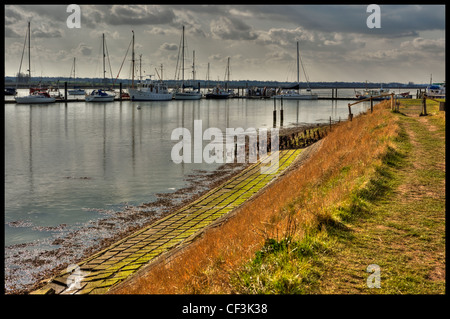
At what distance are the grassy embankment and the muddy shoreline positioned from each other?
433cm

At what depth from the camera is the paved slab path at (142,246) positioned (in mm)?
10829

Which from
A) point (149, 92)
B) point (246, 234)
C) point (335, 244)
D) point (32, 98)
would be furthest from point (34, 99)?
point (335, 244)

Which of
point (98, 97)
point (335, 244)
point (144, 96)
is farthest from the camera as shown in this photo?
point (144, 96)

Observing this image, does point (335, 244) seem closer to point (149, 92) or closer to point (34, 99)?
point (34, 99)

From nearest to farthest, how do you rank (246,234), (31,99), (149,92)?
(246,234), (31,99), (149,92)

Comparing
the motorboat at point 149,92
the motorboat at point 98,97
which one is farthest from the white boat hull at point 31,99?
the motorboat at point 149,92

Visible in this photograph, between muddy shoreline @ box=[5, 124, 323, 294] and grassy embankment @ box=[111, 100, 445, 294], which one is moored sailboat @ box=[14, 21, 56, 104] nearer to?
muddy shoreline @ box=[5, 124, 323, 294]

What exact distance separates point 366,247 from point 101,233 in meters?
10.8

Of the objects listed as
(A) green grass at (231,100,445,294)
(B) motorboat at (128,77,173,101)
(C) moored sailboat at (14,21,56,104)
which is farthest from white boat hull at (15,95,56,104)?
(A) green grass at (231,100,445,294)

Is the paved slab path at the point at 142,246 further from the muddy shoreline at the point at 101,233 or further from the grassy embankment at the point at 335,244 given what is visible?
the grassy embankment at the point at 335,244

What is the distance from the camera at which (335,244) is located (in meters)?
7.86

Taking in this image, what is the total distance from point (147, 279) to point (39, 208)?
12626 millimetres
